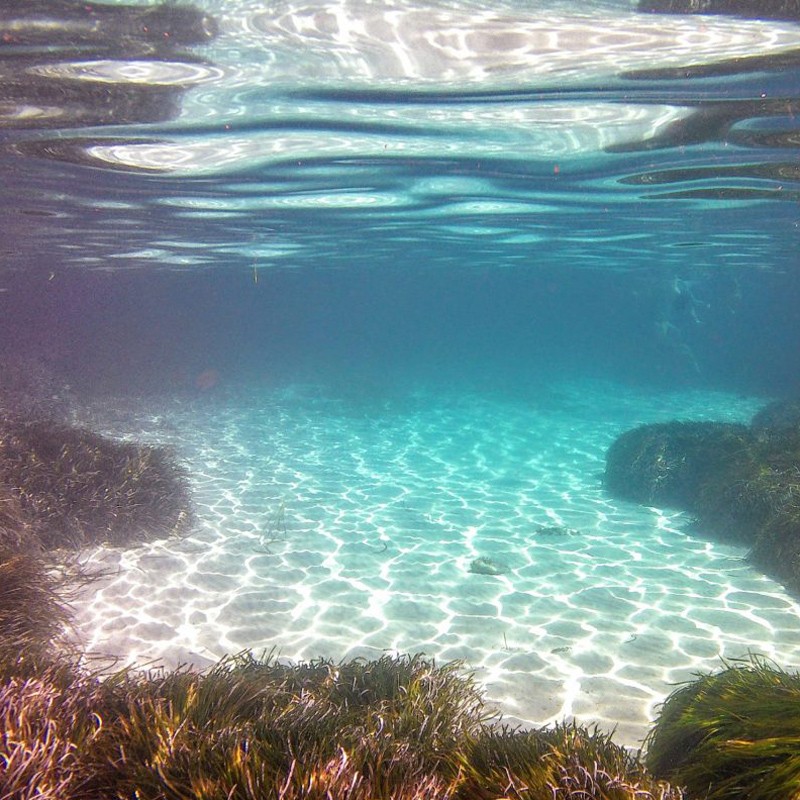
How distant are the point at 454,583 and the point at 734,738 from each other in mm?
6446

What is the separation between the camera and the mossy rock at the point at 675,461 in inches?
573

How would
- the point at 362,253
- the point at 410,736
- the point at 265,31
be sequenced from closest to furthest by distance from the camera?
1. the point at 410,736
2. the point at 265,31
3. the point at 362,253

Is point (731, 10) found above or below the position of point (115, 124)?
above

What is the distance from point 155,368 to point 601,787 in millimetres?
43386

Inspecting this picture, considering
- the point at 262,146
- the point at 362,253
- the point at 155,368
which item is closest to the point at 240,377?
the point at 155,368

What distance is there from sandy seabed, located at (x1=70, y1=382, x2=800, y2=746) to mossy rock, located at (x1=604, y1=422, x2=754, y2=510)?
704 mm

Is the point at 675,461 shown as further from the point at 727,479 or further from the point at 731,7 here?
the point at 731,7

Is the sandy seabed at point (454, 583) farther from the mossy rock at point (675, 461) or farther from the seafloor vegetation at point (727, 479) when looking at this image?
the mossy rock at point (675, 461)

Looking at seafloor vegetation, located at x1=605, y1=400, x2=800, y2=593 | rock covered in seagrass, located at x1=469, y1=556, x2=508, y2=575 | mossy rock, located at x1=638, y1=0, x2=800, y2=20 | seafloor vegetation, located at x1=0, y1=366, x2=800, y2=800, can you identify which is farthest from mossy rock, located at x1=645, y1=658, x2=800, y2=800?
mossy rock, located at x1=638, y1=0, x2=800, y2=20

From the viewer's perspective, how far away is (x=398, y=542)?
1170 centimetres

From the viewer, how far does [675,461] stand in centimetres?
1515

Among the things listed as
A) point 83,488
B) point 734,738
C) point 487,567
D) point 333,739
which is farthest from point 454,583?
point 83,488

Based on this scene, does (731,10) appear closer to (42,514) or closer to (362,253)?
(42,514)

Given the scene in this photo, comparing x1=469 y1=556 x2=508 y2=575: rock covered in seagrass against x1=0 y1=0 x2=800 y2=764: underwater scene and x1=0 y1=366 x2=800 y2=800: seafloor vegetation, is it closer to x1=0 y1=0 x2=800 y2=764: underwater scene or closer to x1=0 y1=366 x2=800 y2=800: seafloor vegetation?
x1=0 y1=0 x2=800 y2=764: underwater scene
